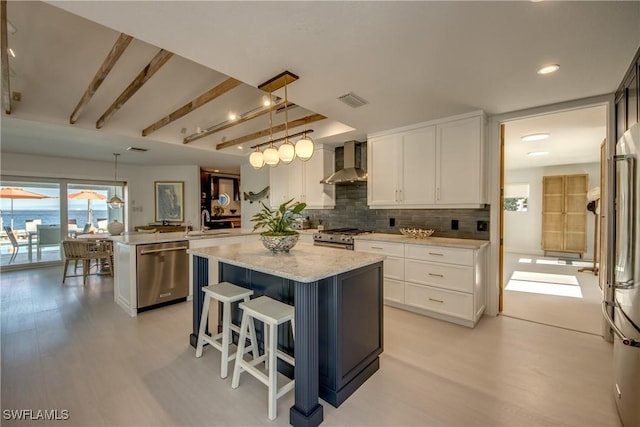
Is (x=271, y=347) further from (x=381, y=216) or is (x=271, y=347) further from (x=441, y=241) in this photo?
(x=381, y=216)

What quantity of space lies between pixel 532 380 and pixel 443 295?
3.70 feet

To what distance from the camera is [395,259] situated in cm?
349

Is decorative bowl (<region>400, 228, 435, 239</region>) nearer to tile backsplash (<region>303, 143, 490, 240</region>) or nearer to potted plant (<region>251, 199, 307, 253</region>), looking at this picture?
tile backsplash (<region>303, 143, 490, 240</region>)

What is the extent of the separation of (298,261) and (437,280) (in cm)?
197

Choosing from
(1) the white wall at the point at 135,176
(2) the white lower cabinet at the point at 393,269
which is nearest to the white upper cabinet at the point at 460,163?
(2) the white lower cabinet at the point at 393,269

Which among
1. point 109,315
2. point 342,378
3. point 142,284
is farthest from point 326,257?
point 109,315

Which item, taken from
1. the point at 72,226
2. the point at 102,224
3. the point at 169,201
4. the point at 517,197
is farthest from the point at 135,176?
the point at 517,197

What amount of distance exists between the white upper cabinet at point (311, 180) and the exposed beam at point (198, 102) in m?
2.06

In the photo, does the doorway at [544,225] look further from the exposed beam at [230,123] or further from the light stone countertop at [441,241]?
the exposed beam at [230,123]

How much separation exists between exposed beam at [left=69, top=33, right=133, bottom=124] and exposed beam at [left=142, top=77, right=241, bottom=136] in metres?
0.90

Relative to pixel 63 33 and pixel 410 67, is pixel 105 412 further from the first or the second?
pixel 63 33

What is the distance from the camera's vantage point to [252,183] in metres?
7.60

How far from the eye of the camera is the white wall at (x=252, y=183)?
744 cm

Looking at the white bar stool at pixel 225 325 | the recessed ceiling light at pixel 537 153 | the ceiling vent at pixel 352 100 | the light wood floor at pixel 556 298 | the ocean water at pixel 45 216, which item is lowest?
the light wood floor at pixel 556 298
